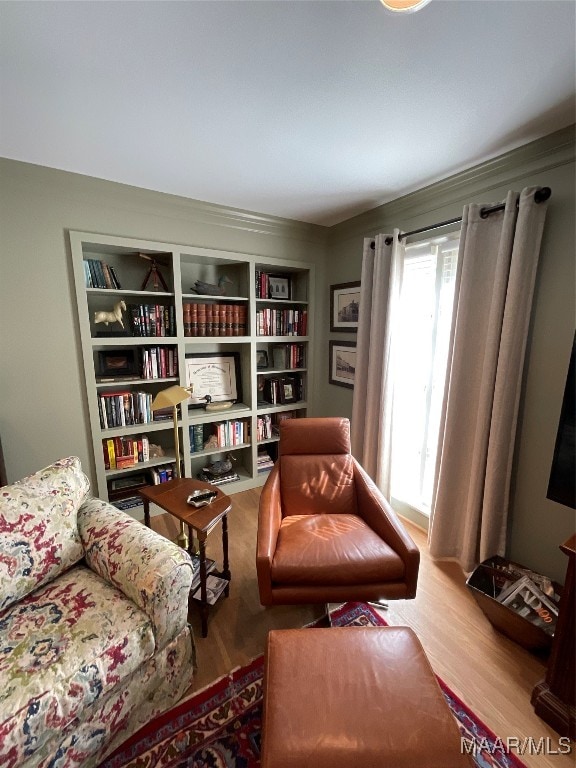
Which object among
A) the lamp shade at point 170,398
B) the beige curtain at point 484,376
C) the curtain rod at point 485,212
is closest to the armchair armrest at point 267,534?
the lamp shade at point 170,398

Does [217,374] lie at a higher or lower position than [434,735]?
higher

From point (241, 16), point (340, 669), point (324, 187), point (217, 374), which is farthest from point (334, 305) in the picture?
point (340, 669)

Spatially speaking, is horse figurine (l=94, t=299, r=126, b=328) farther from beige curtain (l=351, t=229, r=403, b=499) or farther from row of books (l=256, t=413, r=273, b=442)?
beige curtain (l=351, t=229, r=403, b=499)

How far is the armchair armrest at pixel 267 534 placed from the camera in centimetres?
135

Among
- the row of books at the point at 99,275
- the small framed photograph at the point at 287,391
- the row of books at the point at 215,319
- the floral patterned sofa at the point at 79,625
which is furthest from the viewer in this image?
the small framed photograph at the point at 287,391

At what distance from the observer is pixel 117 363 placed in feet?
7.68

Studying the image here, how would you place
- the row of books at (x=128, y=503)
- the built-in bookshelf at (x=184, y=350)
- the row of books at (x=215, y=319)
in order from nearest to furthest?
the built-in bookshelf at (x=184, y=350)
the row of books at (x=128, y=503)
the row of books at (x=215, y=319)

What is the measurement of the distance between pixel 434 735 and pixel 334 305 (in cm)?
271

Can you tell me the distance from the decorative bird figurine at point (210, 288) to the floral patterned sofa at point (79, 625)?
160 centimetres

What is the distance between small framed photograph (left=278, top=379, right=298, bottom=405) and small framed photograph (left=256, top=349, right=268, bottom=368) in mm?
237

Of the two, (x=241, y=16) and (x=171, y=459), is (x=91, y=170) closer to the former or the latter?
(x=241, y=16)

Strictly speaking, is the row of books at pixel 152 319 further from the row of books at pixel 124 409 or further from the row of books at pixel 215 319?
the row of books at pixel 124 409

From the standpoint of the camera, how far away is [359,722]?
85 cm

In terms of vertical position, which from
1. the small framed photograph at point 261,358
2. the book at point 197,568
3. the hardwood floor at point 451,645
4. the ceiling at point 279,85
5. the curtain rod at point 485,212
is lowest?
the hardwood floor at point 451,645
